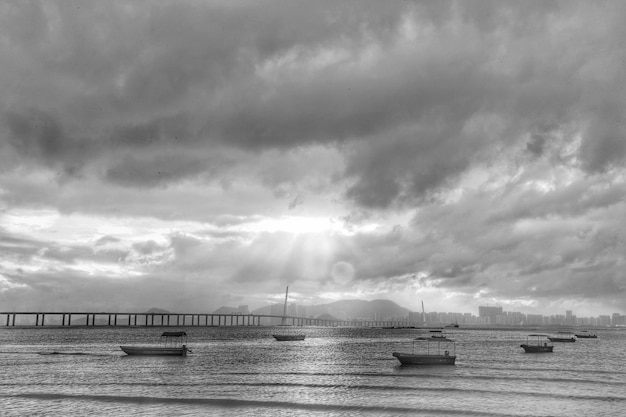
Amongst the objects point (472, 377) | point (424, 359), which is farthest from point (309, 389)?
point (424, 359)

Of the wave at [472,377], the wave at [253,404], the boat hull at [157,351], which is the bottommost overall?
the wave at [253,404]

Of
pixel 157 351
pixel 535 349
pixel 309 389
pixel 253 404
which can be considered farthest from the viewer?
pixel 535 349

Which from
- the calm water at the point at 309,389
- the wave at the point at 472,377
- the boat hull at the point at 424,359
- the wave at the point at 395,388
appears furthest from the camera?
the boat hull at the point at 424,359

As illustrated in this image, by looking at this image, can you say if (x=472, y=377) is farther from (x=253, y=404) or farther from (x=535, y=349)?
(x=535, y=349)

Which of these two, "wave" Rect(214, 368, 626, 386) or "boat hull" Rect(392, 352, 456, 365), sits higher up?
"boat hull" Rect(392, 352, 456, 365)

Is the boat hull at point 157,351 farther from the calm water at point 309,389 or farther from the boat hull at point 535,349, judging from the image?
the boat hull at point 535,349

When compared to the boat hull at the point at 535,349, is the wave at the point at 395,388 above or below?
below

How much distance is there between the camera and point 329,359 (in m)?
109

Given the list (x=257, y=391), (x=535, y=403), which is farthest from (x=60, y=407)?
(x=535, y=403)

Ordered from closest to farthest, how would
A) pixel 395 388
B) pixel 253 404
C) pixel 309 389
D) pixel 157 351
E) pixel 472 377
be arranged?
pixel 253 404
pixel 309 389
pixel 395 388
pixel 472 377
pixel 157 351

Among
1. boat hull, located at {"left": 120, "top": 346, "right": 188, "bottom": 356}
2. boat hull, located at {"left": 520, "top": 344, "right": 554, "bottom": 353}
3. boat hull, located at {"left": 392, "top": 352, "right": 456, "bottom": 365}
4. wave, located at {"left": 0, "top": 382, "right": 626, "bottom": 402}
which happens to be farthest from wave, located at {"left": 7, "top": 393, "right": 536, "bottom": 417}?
boat hull, located at {"left": 520, "top": 344, "right": 554, "bottom": 353}

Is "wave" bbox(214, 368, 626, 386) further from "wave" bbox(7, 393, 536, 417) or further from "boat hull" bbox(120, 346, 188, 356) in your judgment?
"boat hull" bbox(120, 346, 188, 356)

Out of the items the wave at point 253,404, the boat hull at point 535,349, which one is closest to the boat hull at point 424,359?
the wave at point 253,404

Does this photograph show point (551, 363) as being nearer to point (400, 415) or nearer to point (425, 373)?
point (425, 373)
